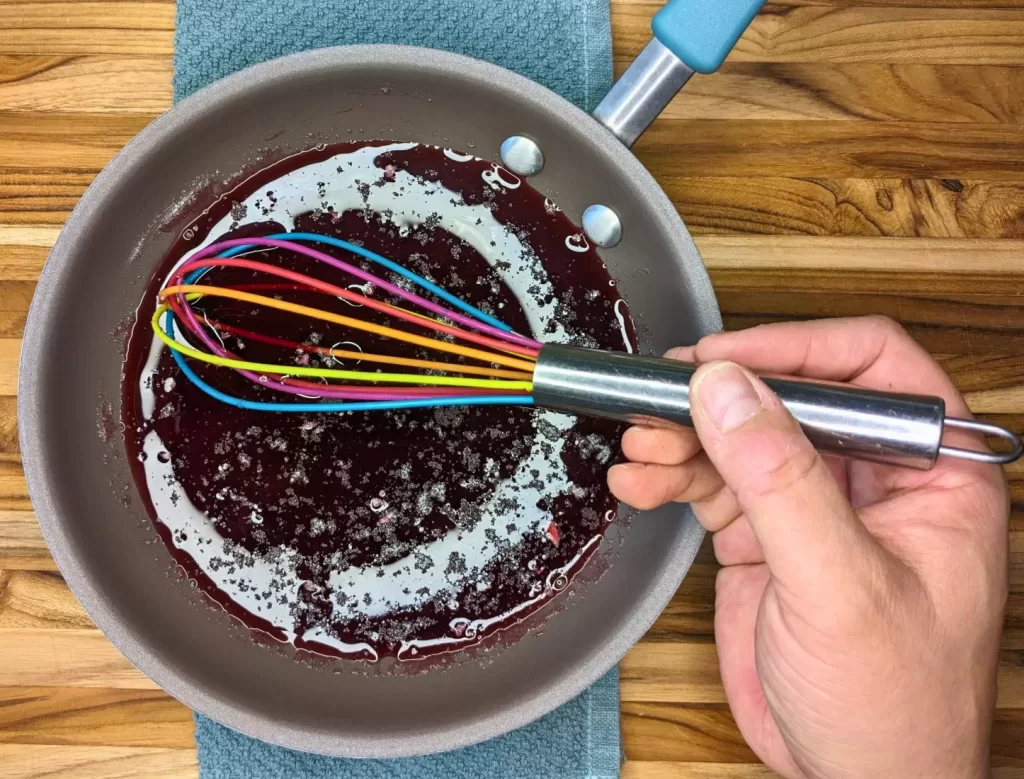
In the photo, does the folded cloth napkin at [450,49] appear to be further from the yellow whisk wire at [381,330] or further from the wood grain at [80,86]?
the yellow whisk wire at [381,330]

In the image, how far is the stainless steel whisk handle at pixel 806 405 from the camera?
12.1 inches

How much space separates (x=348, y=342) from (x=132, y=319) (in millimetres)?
141

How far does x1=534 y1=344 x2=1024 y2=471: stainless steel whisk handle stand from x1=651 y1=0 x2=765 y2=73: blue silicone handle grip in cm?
18

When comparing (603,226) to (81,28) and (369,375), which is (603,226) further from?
(81,28)

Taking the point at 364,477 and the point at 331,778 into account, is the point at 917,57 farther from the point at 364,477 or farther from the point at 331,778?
the point at 331,778

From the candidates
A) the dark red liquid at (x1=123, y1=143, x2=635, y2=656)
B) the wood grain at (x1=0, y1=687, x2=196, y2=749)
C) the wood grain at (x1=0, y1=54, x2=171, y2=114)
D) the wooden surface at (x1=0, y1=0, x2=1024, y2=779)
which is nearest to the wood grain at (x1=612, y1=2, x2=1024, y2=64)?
the wooden surface at (x1=0, y1=0, x2=1024, y2=779)

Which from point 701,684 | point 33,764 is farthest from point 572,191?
point 33,764

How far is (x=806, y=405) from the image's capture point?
32 centimetres

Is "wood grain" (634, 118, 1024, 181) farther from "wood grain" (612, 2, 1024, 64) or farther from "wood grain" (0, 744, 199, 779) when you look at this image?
"wood grain" (0, 744, 199, 779)

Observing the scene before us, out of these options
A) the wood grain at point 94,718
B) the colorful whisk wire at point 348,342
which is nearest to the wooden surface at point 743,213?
the wood grain at point 94,718

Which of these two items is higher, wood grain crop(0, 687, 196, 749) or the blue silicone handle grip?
the blue silicone handle grip

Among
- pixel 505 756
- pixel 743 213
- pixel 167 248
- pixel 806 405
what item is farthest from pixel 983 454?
pixel 167 248

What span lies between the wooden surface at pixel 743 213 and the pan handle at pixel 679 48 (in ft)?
0.25

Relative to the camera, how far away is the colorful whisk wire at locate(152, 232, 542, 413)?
398mm
